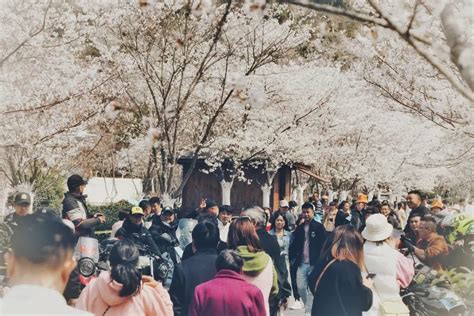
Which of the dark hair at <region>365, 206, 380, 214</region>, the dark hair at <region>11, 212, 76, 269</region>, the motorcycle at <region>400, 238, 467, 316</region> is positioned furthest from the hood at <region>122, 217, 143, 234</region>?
the dark hair at <region>11, 212, 76, 269</region>

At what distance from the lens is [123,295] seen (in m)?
4.23

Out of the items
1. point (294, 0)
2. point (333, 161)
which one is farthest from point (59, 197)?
point (294, 0)

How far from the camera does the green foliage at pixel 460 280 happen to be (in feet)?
17.6

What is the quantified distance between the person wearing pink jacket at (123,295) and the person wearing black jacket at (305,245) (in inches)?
192

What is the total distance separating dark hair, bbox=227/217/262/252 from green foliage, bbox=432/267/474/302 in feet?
5.47

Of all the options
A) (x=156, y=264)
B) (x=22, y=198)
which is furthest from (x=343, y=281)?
(x=22, y=198)

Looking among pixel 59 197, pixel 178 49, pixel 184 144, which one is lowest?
pixel 59 197

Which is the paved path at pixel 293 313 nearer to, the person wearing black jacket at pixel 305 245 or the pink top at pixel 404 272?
the person wearing black jacket at pixel 305 245

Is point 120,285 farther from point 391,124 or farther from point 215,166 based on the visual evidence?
point 391,124

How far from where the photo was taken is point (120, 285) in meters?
4.24

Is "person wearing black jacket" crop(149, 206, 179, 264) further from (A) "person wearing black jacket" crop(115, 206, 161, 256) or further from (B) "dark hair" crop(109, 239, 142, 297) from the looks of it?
(B) "dark hair" crop(109, 239, 142, 297)

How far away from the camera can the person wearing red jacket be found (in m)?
4.57

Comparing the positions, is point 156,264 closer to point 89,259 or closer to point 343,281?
point 89,259

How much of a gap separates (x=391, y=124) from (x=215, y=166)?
12.2m
